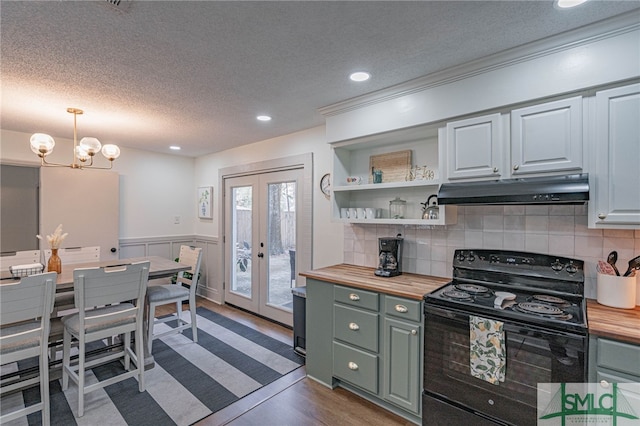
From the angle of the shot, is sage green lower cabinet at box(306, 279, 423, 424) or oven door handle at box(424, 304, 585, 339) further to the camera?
sage green lower cabinet at box(306, 279, 423, 424)

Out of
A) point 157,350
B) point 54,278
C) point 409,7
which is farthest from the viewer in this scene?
point 157,350

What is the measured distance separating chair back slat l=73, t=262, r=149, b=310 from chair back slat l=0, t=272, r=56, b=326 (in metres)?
0.16

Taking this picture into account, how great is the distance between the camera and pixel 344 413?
221 centimetres

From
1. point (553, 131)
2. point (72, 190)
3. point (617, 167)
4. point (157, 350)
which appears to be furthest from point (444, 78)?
point (72, 190)

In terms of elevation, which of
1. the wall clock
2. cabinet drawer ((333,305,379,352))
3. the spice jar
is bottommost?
cabinet drawer ((333,305,379,352))

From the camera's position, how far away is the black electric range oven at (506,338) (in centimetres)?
156

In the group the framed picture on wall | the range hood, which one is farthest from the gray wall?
the range hood

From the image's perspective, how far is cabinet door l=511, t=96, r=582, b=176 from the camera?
173 cm

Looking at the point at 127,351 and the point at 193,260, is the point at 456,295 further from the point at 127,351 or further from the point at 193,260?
the point at 193,260

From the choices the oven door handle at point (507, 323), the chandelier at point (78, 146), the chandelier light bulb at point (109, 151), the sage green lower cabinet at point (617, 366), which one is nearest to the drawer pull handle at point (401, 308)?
the oven door handle at point (507, 323)

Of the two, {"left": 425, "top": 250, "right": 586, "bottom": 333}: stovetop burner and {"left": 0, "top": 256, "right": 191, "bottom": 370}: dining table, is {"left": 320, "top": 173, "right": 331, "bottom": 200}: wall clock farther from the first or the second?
{"left": 0, "top": 256, "right": 191, "bottom": 370}: dining table

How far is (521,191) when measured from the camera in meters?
1.81

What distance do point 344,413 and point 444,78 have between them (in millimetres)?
2535

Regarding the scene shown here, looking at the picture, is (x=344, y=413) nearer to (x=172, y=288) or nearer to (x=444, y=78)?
(x=172, y=288)
